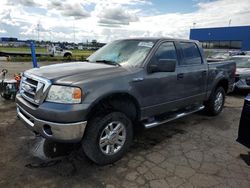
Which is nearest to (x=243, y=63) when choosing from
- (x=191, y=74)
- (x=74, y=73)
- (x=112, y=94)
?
(x=191, y=74)

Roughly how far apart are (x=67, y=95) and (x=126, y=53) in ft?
5.29

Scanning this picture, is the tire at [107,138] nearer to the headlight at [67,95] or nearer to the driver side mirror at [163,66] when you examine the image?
the headlight at [67,95]

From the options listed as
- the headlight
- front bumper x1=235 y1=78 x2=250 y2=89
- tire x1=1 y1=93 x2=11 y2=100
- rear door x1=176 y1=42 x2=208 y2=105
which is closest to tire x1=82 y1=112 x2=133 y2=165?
the headlight

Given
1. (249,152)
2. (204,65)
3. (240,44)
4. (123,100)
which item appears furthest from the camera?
(240,44)

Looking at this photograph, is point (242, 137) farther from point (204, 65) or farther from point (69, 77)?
point (69, 77)

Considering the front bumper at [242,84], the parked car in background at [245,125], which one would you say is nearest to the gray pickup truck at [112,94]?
the parked car in background at [245,125]

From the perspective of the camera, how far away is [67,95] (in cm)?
303

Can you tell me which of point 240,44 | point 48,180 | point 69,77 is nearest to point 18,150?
point 48,180

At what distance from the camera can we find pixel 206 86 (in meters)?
5.51

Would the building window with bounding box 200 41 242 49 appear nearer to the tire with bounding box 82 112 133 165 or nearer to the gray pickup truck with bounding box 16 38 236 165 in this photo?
the gray pickup truck with bounding box 16 38 236 165

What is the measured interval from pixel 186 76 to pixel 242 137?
66.4 inches

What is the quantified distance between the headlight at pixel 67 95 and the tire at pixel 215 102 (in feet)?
12.9

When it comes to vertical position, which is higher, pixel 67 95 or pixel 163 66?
pixel 163 66

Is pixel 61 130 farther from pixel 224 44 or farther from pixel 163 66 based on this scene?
pixel 224 44
